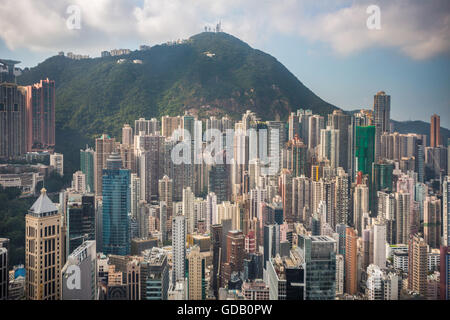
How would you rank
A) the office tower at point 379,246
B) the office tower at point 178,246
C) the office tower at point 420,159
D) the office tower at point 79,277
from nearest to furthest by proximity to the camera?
the office tower at point 79,277
the office tower at point 178,246
the office tower at point 379,246
the office tower at point 420,159

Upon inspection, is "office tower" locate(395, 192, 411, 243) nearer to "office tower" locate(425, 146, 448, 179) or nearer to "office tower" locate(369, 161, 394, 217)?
"office tower" locate(369, 161, 394, 217)

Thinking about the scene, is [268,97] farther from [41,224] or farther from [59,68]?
[41,224]

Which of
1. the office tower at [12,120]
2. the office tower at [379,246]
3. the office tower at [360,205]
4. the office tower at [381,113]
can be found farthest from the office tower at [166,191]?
the office tower at [381,113]

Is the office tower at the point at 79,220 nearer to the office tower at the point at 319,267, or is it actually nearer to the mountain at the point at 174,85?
the mountain at the point at 174,85

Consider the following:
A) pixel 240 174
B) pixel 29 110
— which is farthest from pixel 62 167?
pixel 240 174

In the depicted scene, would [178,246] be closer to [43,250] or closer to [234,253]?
[234,253]
